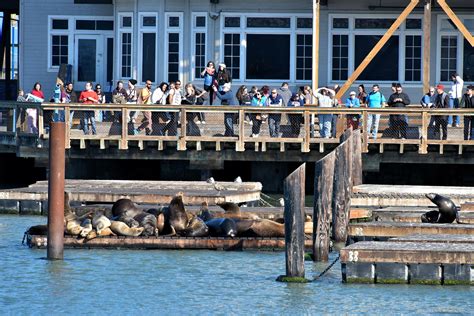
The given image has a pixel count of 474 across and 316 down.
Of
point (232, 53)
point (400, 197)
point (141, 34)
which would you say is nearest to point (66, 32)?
point (141, 34)

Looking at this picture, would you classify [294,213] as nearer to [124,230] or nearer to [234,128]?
[124,230]

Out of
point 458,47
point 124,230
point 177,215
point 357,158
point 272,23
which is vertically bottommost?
point 124,230

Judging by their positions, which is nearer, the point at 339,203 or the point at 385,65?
the point at 339,203

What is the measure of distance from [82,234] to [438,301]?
24.0 feet

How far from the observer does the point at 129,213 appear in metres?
25.9

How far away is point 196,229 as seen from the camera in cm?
2556

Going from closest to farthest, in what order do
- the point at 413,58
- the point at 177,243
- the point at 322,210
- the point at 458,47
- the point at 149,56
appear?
the point at 322,210, the point at 177,243, the point at 458,47, the point at 413,58, the point at 149,56

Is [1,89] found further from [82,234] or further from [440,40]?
[82,234]

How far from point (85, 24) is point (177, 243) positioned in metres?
20.0

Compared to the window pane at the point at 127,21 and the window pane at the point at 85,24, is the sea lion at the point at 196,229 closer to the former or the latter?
the window pane at the point at 127,21

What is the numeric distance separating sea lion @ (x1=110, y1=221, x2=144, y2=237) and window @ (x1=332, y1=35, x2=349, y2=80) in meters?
17.0

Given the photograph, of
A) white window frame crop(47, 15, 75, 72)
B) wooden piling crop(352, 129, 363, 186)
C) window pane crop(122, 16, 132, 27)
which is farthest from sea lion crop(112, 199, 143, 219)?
white window frame crop(47, 15, 75, 72)

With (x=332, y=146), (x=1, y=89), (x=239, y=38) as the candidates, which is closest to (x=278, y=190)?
(x=332, y=146)

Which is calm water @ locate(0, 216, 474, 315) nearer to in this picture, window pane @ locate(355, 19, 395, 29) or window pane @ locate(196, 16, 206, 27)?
window pane @ locate(355, 19, 395, 29)
